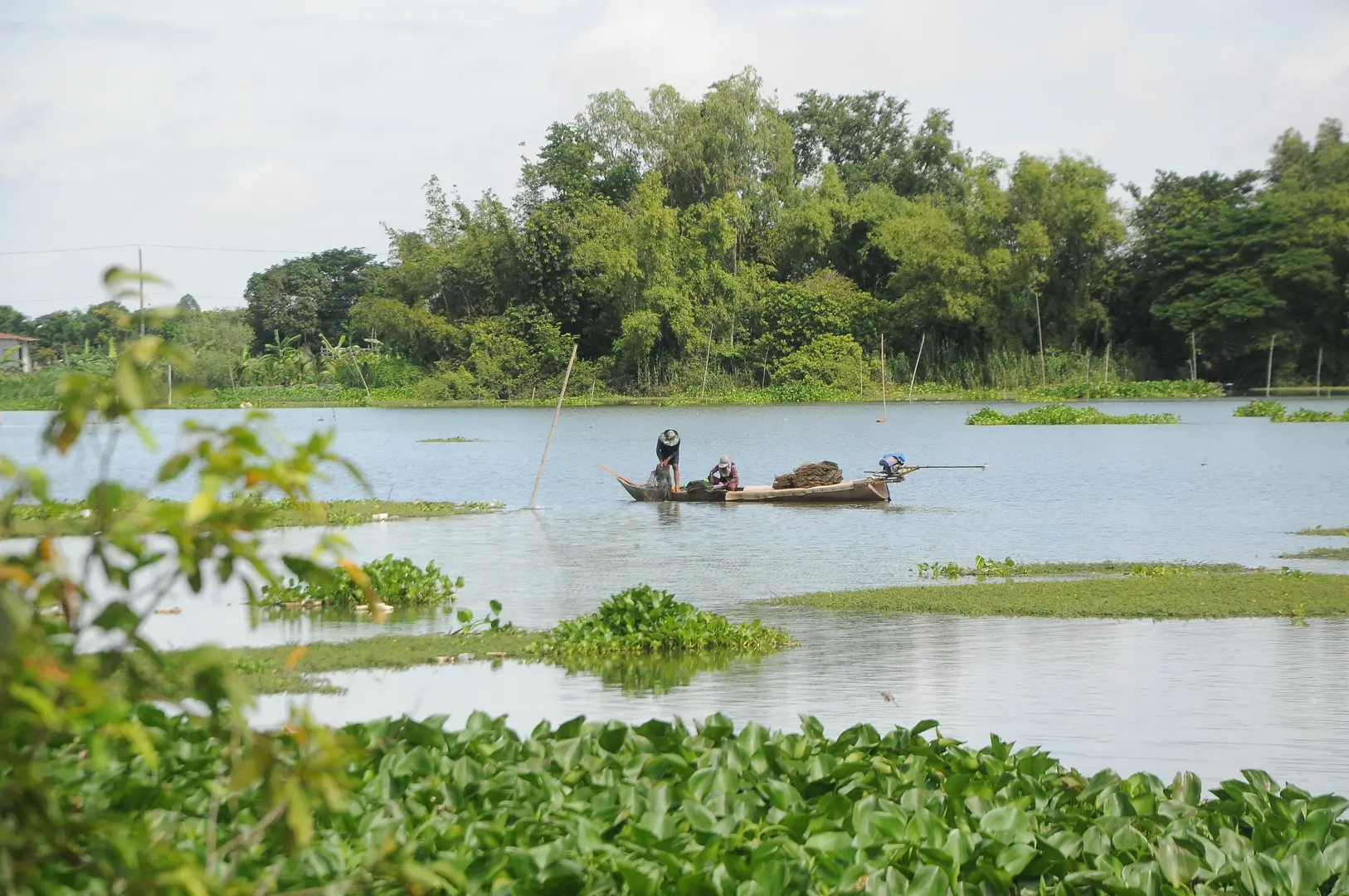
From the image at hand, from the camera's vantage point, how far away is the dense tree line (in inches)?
2397

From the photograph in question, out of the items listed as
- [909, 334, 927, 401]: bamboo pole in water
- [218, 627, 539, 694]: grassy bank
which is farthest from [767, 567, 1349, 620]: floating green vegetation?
[909, 334, 927, 401]: bamboo pole in water

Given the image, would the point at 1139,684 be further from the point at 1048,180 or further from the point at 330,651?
the point at 1048,180

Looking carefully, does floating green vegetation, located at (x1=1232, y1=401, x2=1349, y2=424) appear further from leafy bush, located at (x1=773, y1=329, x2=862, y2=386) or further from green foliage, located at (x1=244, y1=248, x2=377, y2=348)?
green foliage, located at (x1=244, y1=248, x2=377, y2=348)

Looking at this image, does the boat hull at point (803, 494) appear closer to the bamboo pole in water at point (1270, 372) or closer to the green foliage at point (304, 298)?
the bamboo pole in water at point (1270, 372)

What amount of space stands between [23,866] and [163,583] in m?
0.52

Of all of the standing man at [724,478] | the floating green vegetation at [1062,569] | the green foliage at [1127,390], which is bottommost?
the floating green vegetation at [1062,569]

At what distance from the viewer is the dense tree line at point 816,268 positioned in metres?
60.9

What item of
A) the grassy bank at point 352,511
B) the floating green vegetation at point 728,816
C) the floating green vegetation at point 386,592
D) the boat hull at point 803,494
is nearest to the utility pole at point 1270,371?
the boat hull at point 803,494

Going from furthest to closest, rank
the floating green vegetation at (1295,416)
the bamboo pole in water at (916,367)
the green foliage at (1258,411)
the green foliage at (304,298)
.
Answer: the green foliage at (304,298)
the bamboo pole in water at (916,367)
the green foliage at (1258,411)
the floating green vegetation at (1295,416)

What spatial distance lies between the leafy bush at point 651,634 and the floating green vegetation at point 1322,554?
7.98 meters

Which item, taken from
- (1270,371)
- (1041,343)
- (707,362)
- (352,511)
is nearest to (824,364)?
(707,362)

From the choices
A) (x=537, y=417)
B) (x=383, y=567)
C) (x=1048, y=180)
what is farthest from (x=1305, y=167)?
(x=383, y=567)

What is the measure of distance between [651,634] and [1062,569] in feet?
20.4

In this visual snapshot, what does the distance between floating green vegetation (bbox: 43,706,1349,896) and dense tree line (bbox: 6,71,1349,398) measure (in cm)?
5811
